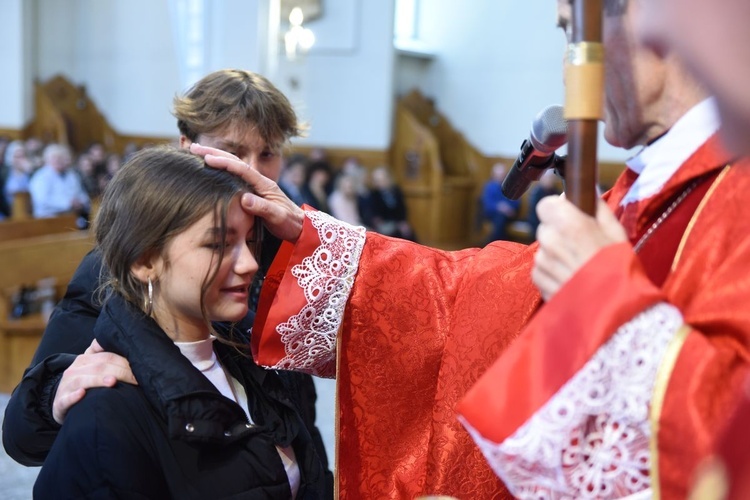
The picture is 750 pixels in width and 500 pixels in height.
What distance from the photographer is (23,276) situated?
4.52m

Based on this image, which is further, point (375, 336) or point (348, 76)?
point (348, 76)

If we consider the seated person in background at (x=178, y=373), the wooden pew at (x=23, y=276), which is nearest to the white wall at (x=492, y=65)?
the wooden pew at (x=23, y=276)

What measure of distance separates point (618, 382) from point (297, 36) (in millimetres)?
10845

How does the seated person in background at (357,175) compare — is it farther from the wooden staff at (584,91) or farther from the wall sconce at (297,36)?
the wooden staff at (584,91)

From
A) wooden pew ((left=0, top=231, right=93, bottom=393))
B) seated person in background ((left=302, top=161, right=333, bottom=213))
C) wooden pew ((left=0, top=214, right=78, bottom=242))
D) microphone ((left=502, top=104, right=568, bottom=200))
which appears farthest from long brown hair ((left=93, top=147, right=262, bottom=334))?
seated person in background ((left=302, top=161, right=333, bottom=213))

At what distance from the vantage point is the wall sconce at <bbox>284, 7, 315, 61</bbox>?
1112 cm

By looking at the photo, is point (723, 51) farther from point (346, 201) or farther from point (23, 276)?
point (346, 201)

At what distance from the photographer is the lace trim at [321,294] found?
1.61 meters

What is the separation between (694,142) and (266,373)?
3.09 ft

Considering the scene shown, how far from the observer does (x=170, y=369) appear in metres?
1.38

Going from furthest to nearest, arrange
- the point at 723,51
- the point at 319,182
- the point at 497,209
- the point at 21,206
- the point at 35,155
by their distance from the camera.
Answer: the point at 497,209
the point at 35,155
the point at 319,182
the point at 21,206
the point at 723,51

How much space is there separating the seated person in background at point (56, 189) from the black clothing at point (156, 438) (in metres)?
7.20

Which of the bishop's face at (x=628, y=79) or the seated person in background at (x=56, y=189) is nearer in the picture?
the bishop's face at (x=628, y=79)

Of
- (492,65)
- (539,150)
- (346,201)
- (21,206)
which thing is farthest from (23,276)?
(492,65)
